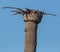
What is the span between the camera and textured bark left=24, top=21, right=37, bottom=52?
33562mm

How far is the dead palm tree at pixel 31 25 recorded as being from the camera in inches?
1323

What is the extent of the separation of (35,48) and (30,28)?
4.40 feet

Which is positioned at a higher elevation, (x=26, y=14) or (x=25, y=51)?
(x=26, y=14)

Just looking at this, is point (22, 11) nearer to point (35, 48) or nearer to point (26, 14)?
point (26, 14)

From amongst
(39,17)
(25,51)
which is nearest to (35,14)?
(39,17)

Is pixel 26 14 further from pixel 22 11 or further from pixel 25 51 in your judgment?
pixel 25 51

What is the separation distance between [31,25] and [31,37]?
0.86 m

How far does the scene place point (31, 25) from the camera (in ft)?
112

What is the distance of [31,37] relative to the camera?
110 feet

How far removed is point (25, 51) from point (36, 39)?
3.57ft

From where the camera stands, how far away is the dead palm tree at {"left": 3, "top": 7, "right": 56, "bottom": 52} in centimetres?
3359

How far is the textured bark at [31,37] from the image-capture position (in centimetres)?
3356

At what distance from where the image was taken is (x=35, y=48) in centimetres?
3378

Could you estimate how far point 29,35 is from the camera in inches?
1326
